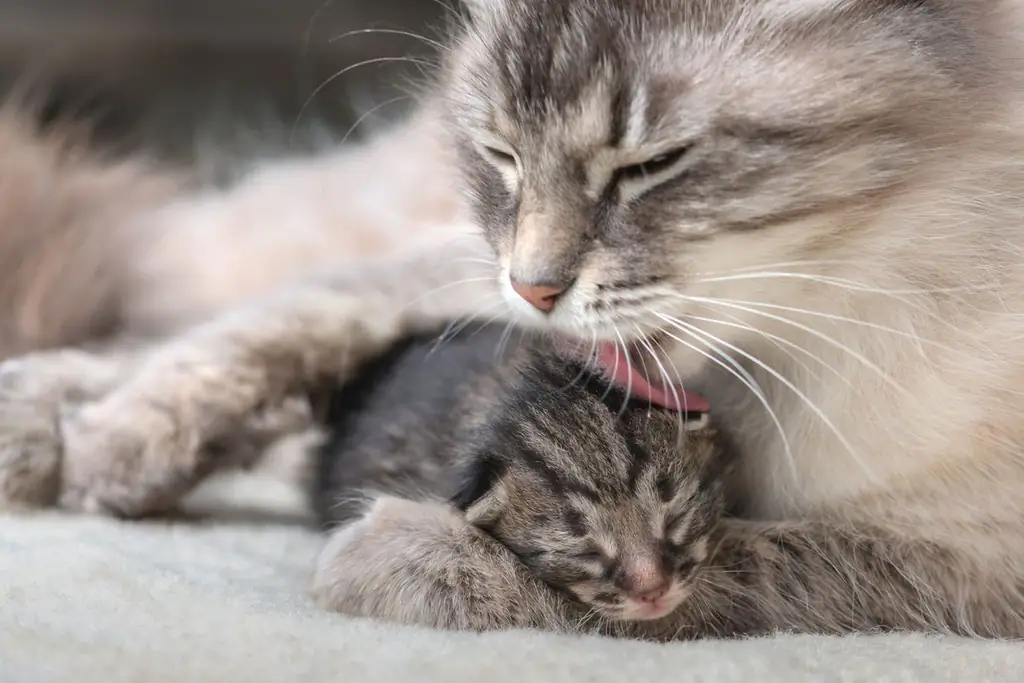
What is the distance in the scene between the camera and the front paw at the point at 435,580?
2.73ft

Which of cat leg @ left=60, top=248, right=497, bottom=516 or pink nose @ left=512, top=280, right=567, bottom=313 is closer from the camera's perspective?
→ pink nose @ left=512, top=280, right=567, bottom=313

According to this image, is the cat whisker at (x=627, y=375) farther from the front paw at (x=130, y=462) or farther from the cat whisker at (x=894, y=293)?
the front paw at (x=130, y=462)

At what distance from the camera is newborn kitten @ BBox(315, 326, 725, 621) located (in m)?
0.83

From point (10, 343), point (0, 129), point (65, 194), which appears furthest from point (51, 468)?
point (0, 129)

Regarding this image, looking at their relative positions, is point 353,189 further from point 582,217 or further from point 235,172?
point 582,217

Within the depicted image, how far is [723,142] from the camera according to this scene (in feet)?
2.60

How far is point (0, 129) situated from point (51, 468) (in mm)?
621

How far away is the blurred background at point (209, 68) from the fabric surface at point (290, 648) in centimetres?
127

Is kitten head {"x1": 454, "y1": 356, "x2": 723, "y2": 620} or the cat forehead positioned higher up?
the cat forehead

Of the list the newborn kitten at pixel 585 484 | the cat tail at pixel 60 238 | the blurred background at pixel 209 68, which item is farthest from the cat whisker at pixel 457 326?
the blurred background at pixel 209 68

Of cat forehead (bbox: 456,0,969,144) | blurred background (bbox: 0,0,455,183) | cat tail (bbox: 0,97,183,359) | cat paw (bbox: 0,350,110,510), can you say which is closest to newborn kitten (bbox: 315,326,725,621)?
cat forehead (bbox: 456,0,969,144)

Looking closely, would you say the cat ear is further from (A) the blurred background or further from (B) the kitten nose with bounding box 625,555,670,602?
(A) the blurred background

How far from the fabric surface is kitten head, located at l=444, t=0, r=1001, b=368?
260mm

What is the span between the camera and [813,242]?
0.83 meters
